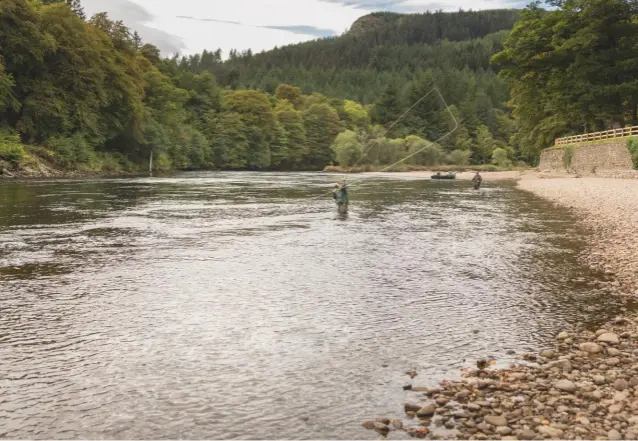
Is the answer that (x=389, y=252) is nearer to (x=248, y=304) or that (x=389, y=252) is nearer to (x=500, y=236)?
(x=500, y=236)

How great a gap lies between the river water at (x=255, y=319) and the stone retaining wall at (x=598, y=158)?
27928 millimetres

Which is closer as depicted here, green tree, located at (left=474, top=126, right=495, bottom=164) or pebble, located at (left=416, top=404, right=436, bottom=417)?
pebble, located at (left=416, top=404, right=436, bottom=417)

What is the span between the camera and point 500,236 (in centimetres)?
2044

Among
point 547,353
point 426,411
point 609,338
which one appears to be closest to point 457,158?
point 609,338

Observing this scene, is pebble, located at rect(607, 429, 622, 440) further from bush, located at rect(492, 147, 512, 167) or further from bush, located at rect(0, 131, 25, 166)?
bush, located at rect(492, 147, 512, 167)

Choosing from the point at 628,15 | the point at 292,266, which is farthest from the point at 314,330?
the point at 628,15

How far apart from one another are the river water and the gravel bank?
91 cm

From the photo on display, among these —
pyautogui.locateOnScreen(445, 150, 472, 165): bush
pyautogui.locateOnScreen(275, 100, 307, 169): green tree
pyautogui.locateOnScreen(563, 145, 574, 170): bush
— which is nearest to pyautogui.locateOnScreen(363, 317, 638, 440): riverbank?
pyautogui.locateOnScreen(563, 145, 574, 170): bush

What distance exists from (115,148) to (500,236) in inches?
2804

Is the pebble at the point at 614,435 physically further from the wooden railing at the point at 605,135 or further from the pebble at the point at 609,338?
the wooden railing at the point at 605,135

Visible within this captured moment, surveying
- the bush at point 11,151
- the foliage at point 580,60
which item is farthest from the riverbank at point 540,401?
the bush at point 11,151

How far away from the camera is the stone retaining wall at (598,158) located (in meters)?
44.7

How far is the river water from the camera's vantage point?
6.55 metres

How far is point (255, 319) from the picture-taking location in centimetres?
1019
